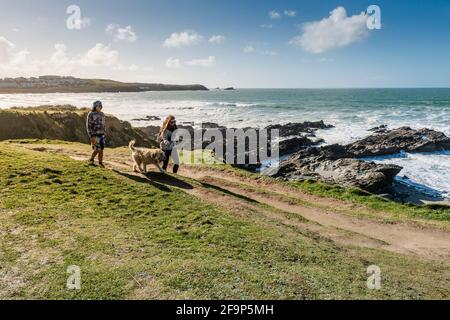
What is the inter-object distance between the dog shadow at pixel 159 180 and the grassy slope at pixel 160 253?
1.12 metres

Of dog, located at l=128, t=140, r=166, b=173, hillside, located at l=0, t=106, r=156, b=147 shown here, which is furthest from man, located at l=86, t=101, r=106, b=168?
hillside, located at l=0, t=106, r=156, b=147

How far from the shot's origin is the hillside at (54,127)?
28.9 metres

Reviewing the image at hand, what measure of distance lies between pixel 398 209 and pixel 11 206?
52.2 feet

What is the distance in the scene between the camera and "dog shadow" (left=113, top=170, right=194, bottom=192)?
1487cm

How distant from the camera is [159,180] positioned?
16016mm

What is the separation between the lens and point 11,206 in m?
11.0

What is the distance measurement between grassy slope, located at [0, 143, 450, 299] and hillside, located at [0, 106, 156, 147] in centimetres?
1719

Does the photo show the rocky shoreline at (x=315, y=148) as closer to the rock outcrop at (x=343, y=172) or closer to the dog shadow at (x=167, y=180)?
the rock outcrop at (x=343, y=172)

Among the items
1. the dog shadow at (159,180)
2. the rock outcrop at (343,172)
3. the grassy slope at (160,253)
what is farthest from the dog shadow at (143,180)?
the rock outcrop at (343,172)

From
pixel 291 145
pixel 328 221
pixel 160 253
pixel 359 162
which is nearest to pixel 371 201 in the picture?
pixel 328 221

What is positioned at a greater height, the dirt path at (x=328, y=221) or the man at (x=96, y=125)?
the man at (x=96, y=125)

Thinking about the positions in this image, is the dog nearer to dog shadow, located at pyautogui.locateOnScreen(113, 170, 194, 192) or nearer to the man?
dog shadow, located at pyautogui.locateOnScreen(113, 170, 194, 192)

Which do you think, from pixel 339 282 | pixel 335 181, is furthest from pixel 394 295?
pixel 335 181
